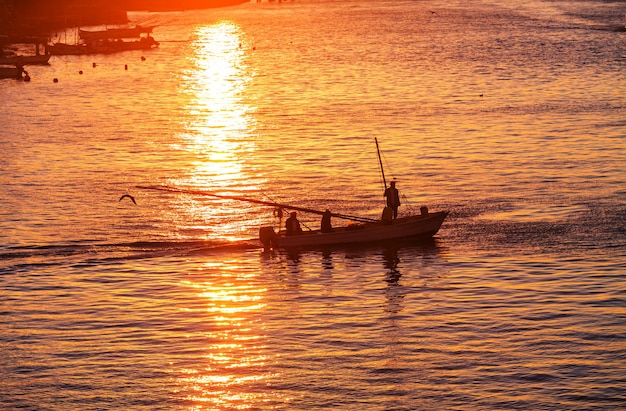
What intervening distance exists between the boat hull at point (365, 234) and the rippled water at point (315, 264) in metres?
0.63

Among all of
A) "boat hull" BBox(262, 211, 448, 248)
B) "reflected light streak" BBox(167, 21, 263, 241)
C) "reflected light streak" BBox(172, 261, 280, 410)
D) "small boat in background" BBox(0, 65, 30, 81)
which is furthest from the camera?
"small boat in background" BBox(0, 65, 30, 81)

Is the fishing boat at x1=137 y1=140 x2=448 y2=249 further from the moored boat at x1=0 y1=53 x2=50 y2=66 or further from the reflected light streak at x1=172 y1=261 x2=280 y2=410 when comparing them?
the moored boat at x1=0 y1=53 x2=50 y2=66

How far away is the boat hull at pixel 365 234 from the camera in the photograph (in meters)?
52.1

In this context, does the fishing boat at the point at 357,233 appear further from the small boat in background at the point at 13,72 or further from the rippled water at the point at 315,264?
the small boat in background at the point at 13,72

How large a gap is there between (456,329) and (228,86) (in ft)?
309

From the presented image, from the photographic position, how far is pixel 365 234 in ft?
171

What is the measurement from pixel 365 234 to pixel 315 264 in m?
3.13

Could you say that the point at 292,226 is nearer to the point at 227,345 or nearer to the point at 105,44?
the point at 227,345

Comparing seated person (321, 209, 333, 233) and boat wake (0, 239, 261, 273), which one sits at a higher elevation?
seated person (321, 209, 333, 233)

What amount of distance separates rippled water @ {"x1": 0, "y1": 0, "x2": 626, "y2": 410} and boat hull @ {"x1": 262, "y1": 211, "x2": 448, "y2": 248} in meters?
0.63

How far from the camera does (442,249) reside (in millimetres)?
52562

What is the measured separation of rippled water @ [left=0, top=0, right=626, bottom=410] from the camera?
3703 cm

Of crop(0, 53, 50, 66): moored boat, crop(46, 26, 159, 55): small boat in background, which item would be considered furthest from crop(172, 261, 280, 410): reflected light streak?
crop(46, 26, 159, 55): small boat in background

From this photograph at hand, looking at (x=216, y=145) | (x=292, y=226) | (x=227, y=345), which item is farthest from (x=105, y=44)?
(x=227, y=345)
